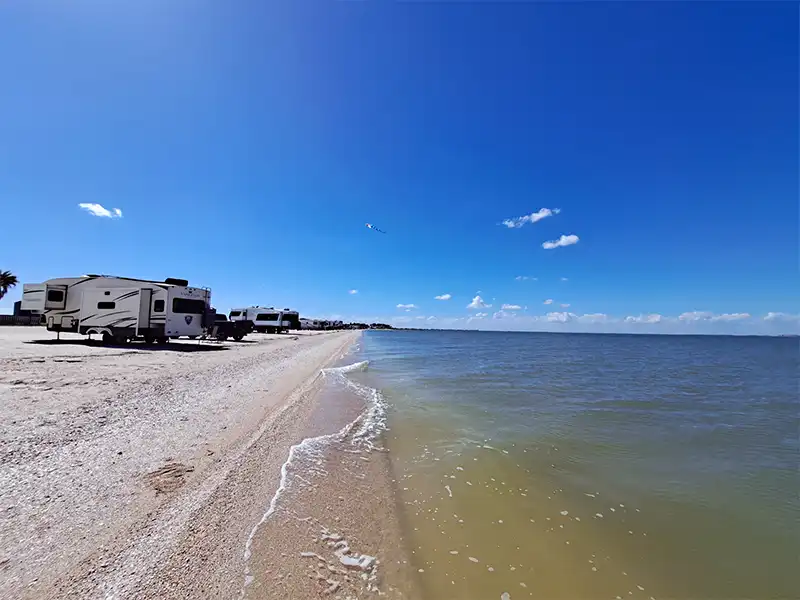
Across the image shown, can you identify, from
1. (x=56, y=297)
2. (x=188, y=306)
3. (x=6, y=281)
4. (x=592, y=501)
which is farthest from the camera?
(x=6, y=281)

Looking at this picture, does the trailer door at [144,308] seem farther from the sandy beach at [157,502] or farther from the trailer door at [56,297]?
the sandy beach at [157,502]

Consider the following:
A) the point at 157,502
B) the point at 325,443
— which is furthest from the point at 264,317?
the point at 157,502

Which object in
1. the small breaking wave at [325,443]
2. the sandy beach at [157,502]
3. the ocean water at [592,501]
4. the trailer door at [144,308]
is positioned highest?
the trailer door at [144,308]

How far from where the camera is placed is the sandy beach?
Answer: 2.73 meters

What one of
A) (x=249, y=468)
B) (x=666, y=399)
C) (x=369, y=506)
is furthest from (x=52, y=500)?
(x=666, y=399)

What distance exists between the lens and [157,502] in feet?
12.3

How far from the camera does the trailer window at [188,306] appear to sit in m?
20.7

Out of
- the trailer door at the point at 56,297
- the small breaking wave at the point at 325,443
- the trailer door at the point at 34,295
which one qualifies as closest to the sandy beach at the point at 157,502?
the small breaking wave at the point at 325,443

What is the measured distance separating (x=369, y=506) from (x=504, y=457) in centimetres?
317

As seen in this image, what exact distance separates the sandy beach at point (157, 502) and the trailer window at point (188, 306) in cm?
1383

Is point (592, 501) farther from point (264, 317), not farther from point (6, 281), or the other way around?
point (6, 281)

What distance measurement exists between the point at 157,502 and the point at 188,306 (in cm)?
2091

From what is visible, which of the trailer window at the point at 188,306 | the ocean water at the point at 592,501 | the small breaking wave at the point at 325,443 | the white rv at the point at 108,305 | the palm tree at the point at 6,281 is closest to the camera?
the ocean water at the point at 592,501

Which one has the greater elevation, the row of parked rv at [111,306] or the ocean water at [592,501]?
the row of parked rv at [111,306]
